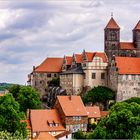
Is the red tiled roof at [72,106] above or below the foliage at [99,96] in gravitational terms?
below

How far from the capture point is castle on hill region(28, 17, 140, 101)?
309 feet

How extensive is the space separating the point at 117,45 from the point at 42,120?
115ft

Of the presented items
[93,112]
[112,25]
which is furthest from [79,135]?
[112,25]

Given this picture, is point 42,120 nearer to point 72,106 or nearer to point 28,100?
point 72,106

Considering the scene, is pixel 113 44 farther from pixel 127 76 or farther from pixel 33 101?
pixel 33 101

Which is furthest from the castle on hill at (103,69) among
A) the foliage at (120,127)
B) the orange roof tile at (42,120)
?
the foliage at (120,127)

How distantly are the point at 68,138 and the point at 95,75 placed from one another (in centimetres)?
2917

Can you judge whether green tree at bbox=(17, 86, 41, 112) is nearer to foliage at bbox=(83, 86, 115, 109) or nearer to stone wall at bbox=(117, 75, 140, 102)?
foliage at bbox=(83, 86, 115, 109)

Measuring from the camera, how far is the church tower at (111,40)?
4240 inches

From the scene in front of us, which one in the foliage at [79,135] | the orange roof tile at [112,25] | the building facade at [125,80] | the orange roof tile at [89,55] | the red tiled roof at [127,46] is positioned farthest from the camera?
the orange roof tile at [112,25]

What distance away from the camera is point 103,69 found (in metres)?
98.2

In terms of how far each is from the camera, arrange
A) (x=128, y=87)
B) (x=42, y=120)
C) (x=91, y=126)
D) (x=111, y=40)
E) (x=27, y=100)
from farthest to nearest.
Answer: (x=111, y=40)
(x=128, y=87)
(x=27, y=100)
(x=91, y=126)
(x=42, y=120)

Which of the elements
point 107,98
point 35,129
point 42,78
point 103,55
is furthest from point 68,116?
point 42,78

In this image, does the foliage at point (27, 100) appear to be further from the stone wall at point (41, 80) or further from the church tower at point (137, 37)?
the church tower at point (137, 37)
